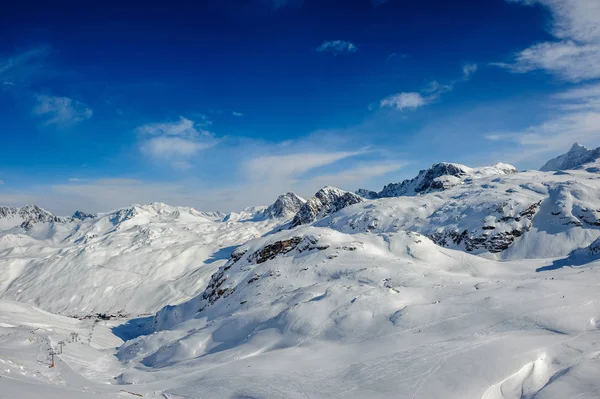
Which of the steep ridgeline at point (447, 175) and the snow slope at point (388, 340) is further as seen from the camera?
the steep ridgeline at point (447, 175)

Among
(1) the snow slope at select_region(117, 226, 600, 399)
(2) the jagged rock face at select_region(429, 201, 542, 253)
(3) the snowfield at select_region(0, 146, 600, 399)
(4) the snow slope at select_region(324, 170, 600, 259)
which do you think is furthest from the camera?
(2) the jagged rock face at select_region(429, 201, 542, 253)

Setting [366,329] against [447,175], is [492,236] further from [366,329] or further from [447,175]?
[447,175]

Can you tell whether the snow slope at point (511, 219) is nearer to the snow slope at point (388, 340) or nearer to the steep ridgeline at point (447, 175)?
the snow slope at point (388, 340)

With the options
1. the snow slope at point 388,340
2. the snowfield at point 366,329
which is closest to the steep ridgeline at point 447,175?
the snowfield at point 366,329

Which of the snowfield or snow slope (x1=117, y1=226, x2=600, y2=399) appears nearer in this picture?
snow slope (x1=117, y1=226, x2=600, y2=399)

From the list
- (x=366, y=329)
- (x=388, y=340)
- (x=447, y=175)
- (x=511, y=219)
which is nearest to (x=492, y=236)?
(x=511, y=219)

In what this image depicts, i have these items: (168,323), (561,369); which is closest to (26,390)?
(561,369)

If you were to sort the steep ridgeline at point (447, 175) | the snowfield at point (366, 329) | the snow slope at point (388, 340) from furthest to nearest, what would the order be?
1. the steep ridgeline at point (447, 175)
2. the snowfield at point (366, 329)
3. the snow slope at point (388, 340)

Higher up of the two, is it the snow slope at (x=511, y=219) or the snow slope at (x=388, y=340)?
the snow slope at (x=511, y=219)

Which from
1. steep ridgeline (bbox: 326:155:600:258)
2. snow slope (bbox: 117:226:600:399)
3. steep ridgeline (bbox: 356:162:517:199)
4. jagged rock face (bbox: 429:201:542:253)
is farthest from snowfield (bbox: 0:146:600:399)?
steep ridgeline (bbox: 356:162:517:199)

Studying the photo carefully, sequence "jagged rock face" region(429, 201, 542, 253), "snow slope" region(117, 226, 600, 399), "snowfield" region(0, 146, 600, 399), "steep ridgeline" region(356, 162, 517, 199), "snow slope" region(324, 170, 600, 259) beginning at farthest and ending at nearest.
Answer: "steep ridgeline" region(356, 162, 517, 199) → "jagged rock face" region(429, 201, 542, 253) → "snow slope" region(324, 170, 600, 259) → "snowfield" region(0, 146, 600, 399) → "snow slope" region(117, 226, 600, 399)

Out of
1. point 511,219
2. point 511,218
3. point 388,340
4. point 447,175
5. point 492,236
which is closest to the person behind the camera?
point 388,340

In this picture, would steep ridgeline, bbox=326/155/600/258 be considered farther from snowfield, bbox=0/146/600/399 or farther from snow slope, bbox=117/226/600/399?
snow slope, bbox=117/226/600/399

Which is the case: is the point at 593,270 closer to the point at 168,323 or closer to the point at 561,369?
the point at 561,369
